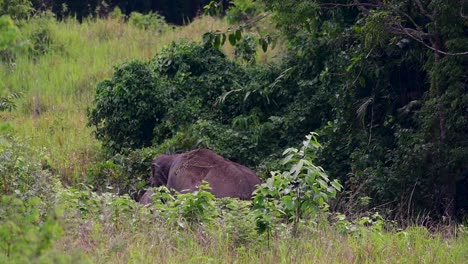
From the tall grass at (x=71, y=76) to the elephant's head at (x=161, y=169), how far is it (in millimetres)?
1615

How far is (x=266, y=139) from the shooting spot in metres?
12.8

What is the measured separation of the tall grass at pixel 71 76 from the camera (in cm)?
1457

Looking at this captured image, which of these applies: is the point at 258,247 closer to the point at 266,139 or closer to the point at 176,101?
the point at 266,139

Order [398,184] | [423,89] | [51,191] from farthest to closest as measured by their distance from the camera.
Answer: [423,89] → [398,184] → [51,191]

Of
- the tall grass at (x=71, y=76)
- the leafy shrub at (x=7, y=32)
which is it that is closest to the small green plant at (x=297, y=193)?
the leafy shrub at (x=7, y=32)

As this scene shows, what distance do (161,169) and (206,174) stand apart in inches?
39.3

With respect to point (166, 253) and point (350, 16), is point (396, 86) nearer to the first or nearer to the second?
point (350, 16)

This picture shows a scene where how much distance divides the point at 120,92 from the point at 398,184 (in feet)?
16.7

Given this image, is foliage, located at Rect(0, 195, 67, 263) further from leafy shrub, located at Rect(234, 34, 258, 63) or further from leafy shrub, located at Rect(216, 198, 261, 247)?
leafy shrub, located at Rect(234, 34, 258, 63)

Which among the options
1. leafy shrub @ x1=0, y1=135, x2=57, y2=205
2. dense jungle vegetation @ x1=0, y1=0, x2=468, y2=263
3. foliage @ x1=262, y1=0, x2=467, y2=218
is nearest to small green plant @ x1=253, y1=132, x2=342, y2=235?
dense jungle vegetation @ x1=0, y1=0, x2=468, y2=263

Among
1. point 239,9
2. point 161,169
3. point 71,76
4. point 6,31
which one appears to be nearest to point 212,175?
point 161,169

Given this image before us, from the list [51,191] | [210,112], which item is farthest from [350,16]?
[51,191]

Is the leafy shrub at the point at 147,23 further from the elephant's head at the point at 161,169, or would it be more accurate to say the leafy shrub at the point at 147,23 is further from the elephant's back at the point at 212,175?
the elephant's back at the point at 212,175

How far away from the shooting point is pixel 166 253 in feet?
21.6
